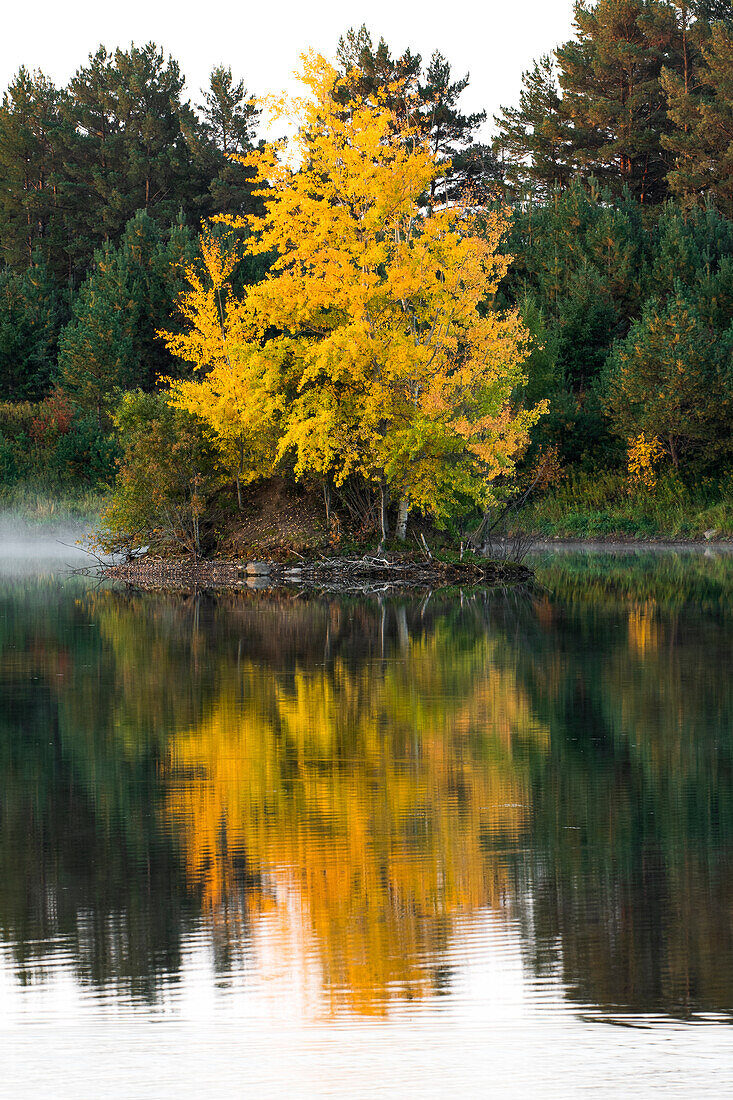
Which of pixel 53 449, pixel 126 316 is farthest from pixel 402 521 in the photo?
pixel 126 316

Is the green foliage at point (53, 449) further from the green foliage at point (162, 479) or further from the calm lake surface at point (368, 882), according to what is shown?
the calm lake surface at point (368, 882)

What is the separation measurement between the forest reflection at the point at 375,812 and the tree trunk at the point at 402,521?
583 inches

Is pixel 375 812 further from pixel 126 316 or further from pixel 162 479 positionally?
Result: pixel 126 316

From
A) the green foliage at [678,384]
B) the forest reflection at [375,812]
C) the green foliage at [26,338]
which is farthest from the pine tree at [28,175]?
the forest reflection at [375,812]

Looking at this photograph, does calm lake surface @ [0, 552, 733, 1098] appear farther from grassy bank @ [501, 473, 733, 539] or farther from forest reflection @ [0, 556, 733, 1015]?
grassy bank @ [501, 473, 733, 539]

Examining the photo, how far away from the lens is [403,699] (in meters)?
14.6

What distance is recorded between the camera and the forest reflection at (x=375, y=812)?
6469 millimetres

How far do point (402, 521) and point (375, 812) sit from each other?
2569cm

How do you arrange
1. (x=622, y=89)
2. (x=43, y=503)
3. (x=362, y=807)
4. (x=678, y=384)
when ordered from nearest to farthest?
(x=362, y=807), (x=678, y=384), (x=43, y=503), (x=622, y=89)

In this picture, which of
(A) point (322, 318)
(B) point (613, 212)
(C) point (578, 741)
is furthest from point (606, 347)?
(C) point (578, 741)

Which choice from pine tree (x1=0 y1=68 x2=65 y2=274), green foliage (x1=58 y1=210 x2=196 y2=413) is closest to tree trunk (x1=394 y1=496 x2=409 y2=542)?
green foliage (x1=58 y1=210 x2=196 y2=413)

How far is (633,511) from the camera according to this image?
2133 inches

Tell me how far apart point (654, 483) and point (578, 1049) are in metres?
49.9

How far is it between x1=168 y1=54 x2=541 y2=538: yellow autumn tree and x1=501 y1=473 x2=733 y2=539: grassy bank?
18.2 metres
